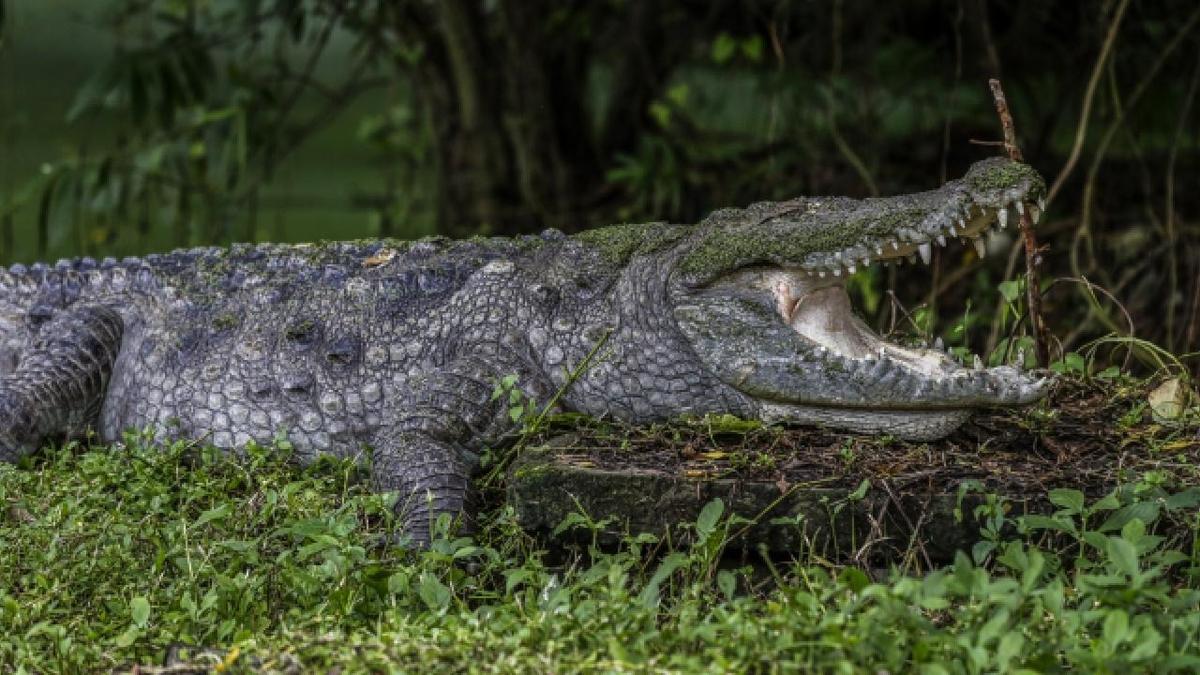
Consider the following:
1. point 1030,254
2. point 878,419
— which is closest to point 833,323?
point 878,419

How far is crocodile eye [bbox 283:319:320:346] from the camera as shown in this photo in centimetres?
503

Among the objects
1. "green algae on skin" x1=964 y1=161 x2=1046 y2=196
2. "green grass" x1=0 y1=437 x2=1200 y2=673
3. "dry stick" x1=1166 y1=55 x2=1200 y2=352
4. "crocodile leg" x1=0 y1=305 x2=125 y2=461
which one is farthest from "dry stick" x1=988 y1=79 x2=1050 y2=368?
"crocodile leg" x1=0 y1=305 x2=125 y2=461

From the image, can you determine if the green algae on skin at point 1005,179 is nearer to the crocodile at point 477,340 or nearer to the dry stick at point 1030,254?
the crocodile at point 477,340

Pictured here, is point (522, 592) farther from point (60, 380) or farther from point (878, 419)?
point (60, 380)

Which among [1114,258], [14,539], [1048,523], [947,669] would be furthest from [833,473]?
[1114,258]

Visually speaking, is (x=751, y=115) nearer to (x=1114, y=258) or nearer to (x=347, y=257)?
(x=1114, y=258)

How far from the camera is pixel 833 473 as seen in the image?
13.4 ft

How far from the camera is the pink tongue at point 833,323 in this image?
178 inches

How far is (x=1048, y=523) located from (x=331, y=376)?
2242mm

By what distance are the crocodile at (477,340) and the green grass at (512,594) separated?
1.03 ft

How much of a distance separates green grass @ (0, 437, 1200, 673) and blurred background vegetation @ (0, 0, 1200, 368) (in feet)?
11.7

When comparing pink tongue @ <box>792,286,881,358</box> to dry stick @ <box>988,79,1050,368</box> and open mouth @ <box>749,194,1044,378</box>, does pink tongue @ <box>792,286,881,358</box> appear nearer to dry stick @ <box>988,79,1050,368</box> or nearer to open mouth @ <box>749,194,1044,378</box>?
open mouth @ <box>749,194,1044,378</box>

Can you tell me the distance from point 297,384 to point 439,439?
629 millimetres

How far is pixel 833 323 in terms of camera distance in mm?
4594
